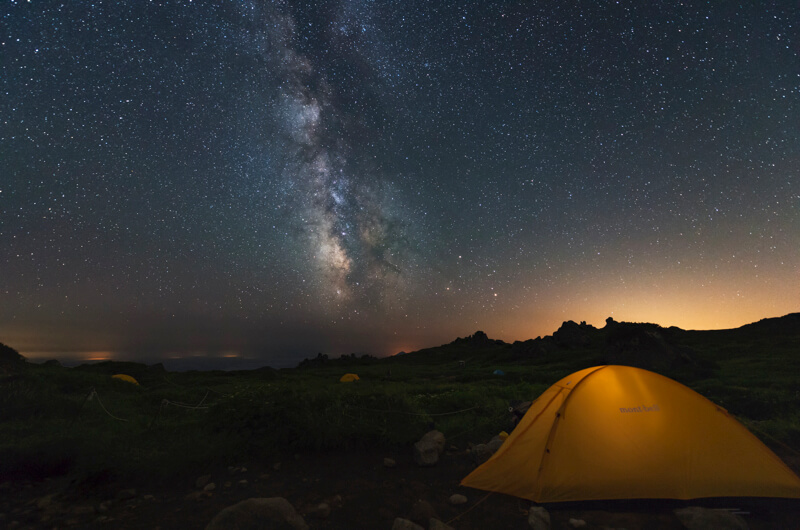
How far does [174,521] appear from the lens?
671 cm

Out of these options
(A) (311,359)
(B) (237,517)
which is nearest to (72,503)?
(B) (237,517)

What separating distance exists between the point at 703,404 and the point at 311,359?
94.5 m

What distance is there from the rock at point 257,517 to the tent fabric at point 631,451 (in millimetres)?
3757

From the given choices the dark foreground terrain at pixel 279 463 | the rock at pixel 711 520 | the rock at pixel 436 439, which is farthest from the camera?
the rock at pixel 436 439

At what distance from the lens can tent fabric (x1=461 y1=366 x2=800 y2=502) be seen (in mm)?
6812

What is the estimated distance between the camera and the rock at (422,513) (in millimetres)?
6516

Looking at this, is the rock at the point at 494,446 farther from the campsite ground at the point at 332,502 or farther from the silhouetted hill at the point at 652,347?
the silhouetted hill at the point at 652,347

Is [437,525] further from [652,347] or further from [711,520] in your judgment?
[652,347]

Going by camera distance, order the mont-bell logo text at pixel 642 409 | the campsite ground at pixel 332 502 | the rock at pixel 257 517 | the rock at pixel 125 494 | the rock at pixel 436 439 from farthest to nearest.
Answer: the rock at pixel 436 439, the rock at pixel 125 494, the mont-bell logo text at pixel 642 409, the campsite ground at pixel 332 502, the rock at pixel 257 517

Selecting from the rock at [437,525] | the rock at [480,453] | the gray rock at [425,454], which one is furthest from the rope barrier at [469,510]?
the gray rock at [425,454]

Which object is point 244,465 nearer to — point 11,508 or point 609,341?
point 11,508

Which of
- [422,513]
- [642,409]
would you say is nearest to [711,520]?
[642,409]

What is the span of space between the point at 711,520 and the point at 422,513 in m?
4.70

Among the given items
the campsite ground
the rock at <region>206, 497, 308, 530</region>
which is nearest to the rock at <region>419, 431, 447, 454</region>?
the campsite ground
